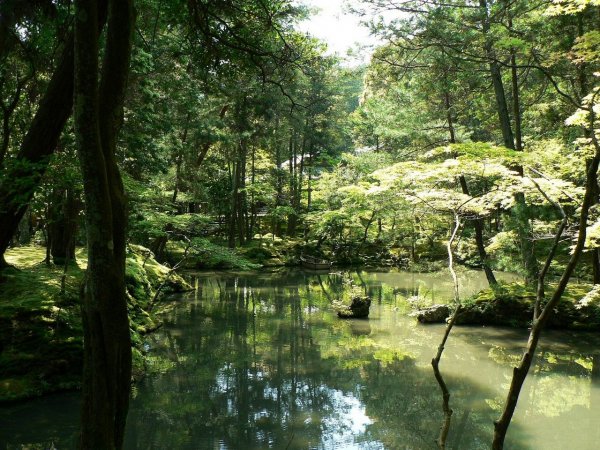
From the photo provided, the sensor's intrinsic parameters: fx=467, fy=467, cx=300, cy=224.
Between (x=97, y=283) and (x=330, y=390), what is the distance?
5.25 metres

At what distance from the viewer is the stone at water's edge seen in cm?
1208

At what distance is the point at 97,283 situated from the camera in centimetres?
283

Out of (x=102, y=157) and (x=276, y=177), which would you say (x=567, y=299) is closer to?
(x=102, y=157)

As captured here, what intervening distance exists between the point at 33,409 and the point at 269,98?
1553 centimetres

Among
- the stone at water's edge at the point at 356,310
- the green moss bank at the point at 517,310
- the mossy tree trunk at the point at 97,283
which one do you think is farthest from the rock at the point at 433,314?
the mossy tree trunk at the point at 97,283

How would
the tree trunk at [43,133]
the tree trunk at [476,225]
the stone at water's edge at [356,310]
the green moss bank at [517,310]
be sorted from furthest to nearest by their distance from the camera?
the tree trunk at [476,225]
the stone at water's edge at [356,310]
the green moss bank at [517,310]
the tree trunk at [43,133]

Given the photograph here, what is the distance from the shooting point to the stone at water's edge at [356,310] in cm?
1208

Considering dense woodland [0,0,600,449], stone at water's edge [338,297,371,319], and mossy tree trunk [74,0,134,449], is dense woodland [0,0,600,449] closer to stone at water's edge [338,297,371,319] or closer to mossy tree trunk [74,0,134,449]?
mossy tree trunk [74,0,134,449]

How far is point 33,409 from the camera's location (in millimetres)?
5840

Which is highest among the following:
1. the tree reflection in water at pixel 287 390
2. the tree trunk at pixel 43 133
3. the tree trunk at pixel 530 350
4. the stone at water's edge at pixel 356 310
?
the tree trunk at pixel 43 133

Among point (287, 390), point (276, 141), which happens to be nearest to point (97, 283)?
point (287, 390)

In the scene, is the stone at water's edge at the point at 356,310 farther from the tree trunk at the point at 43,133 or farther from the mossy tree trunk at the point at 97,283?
the mossy tree trunk at the point at 97,283

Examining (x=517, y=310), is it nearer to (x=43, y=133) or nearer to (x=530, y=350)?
(x=530, y=350)

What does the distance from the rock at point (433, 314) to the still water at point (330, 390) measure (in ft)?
0.89
